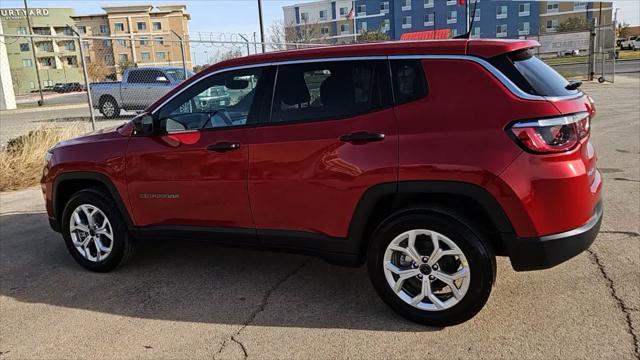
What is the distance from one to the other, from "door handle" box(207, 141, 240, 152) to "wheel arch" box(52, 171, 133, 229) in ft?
3.69

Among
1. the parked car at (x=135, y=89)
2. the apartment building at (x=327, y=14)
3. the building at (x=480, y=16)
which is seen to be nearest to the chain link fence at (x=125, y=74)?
the parked car at (x=135, y=89)

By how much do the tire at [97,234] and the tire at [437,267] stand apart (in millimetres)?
2344

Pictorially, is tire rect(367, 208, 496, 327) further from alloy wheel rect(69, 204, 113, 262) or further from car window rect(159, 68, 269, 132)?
alloy wheel rect(69, 204, 113, 262)

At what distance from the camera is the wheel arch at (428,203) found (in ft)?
10.6

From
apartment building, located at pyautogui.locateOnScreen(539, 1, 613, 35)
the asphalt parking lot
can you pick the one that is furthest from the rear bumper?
apartment building, located at pyautogui.locateOnScreen(539, 1, 613, 35)

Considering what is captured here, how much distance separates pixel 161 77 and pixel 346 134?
1619 centimetres

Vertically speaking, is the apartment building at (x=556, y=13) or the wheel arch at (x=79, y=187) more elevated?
the apartment building at (x=556, y=13)

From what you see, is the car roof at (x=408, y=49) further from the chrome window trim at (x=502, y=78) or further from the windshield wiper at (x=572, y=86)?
the windshield wiper at (x=572, y=86)

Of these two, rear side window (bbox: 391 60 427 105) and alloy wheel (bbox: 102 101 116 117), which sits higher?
rear side window (bbox: 391 60 427 105)

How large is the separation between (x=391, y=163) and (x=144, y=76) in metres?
17.2

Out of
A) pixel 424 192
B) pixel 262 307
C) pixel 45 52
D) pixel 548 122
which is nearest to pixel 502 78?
pixel 548 122

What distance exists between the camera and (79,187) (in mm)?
4977

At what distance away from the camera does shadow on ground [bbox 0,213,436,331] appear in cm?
378

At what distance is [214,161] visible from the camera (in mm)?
4027
